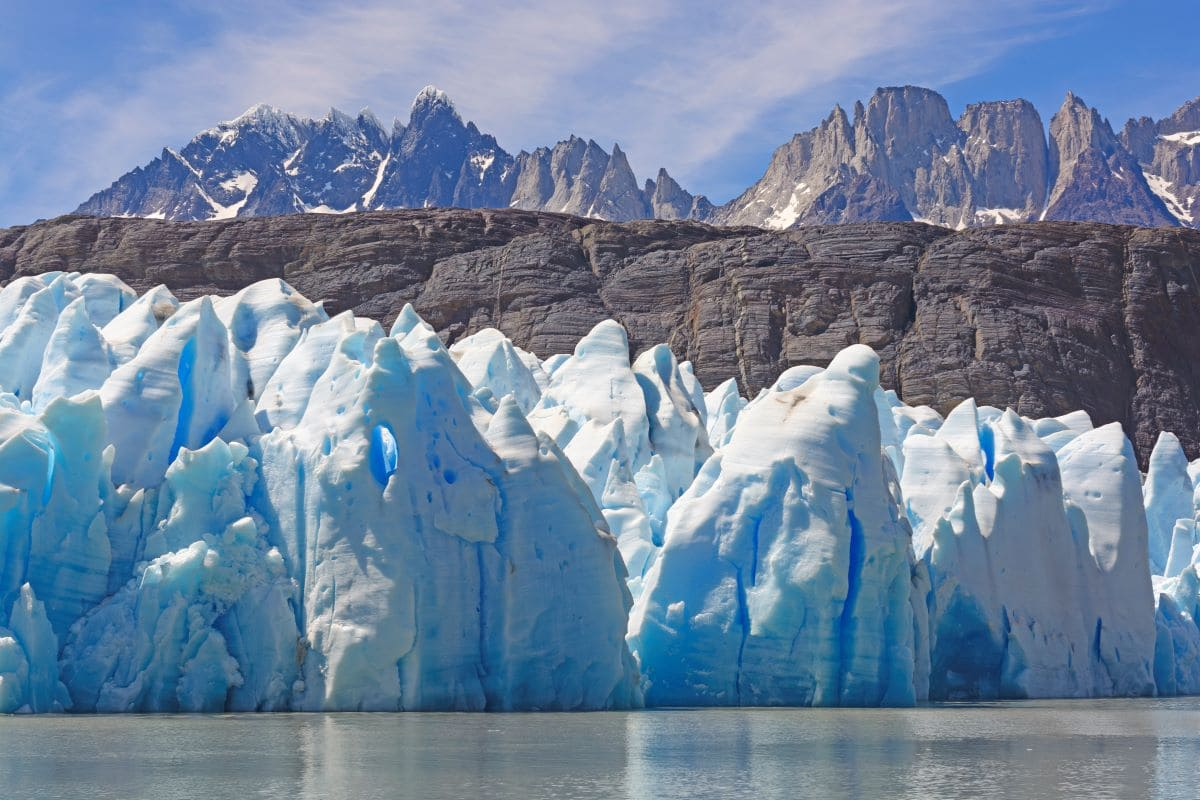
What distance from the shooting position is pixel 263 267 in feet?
244

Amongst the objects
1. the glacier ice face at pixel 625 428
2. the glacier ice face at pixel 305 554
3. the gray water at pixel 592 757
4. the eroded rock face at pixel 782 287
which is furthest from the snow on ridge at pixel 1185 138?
the glacier ice face at pixel 305 554

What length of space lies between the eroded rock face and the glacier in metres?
31.8

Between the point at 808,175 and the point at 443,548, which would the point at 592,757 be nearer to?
the point at 443,548

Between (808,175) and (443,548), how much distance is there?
531ft

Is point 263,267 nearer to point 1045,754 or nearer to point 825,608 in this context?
point 825,608

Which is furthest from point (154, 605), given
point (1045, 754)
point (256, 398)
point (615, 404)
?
point (615, 404)

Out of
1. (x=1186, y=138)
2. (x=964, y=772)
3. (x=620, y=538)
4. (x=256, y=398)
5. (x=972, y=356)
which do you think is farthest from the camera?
(x=1186, y=138)

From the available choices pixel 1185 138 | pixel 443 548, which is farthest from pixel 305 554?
pixel 1185 138

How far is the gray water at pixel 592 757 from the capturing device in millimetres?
16219

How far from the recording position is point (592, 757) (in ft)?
62.2

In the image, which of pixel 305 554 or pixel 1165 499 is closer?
pixel 305 554

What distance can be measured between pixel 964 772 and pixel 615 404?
20.1 meters

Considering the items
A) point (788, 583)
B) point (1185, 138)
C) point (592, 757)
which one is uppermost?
point (1185, 138)

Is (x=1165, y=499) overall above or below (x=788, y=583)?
above
